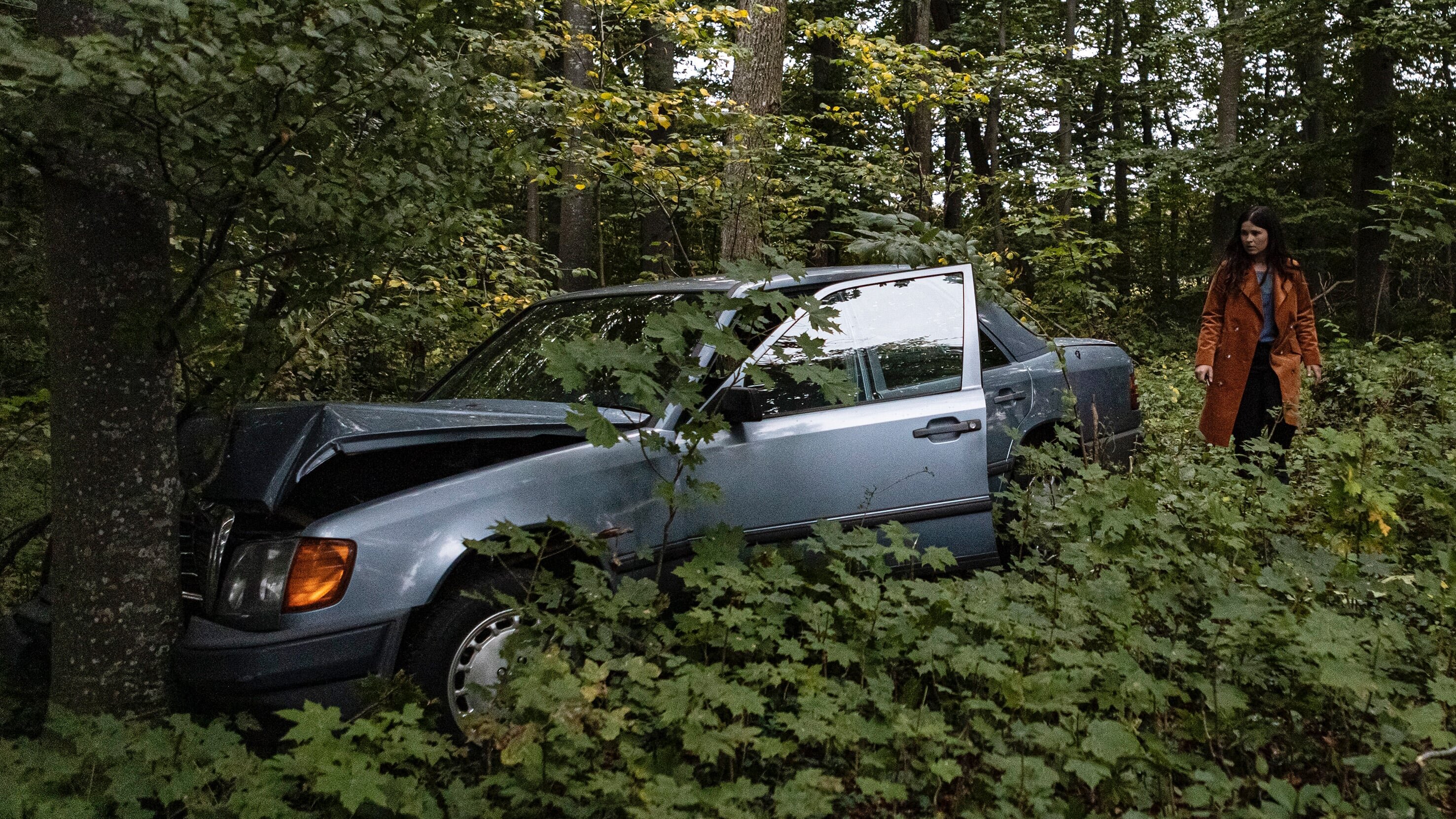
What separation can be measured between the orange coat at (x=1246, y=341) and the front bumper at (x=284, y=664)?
15.4ft

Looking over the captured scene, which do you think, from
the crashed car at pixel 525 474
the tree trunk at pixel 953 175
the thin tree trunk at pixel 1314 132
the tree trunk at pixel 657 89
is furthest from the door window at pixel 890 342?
the thin tree trunk at pixel 1314 132

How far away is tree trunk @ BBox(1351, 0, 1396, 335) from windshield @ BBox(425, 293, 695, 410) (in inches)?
509

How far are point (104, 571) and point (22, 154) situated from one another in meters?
1.33

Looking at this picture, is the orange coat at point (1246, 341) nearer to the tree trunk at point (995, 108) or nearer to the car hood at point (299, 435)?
the car hood at point (299, 435)

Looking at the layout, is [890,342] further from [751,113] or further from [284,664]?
[751,113]

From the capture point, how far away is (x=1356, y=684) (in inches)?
108

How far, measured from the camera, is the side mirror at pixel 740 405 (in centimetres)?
365

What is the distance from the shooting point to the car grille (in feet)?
10.6

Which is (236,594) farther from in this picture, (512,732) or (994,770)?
(994,770)

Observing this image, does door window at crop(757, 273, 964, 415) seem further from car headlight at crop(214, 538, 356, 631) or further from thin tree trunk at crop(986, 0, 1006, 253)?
thin tree trunk at crop(986, 0, 1006, 253)

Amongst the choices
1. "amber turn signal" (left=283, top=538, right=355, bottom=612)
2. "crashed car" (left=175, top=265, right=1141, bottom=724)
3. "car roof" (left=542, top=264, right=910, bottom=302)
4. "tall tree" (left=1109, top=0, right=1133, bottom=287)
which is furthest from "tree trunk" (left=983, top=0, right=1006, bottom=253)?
"amber turn signal" (left=283, top=538, right=355, bottom=612)

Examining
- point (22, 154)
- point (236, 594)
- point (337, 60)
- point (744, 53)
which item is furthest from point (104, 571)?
point (744, 53)

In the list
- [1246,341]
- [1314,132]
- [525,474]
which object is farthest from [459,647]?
[1314,132]

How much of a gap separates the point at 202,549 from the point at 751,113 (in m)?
6.17
